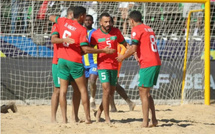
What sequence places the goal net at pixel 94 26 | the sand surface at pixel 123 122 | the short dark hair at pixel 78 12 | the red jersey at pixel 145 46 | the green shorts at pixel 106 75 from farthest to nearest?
1. the goal net at pixel 94 26
2. the green shorts at pixel 106 75
3. the short dark hair at pixel 78 12
4. the red jersey at pixel 145 46
5. the sand surface at pixel 123 122

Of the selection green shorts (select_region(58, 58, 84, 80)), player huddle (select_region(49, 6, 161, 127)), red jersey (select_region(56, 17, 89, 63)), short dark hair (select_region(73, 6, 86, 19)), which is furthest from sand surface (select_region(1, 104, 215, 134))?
short dark hair (select_region(73, 6, 86, 19))

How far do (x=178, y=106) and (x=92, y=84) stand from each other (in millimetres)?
2570

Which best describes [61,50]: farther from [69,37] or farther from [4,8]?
[4,8]

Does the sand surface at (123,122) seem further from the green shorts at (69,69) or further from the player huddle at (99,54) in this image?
the green shorts at (69,69)

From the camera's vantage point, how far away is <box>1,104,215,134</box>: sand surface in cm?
711

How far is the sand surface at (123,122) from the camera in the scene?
7.11 metres

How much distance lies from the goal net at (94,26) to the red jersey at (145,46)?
4309 millimetres

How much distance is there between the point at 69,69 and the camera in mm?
7602

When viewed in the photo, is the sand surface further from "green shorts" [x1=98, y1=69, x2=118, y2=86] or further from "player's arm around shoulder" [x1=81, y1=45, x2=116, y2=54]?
"player's arm around shoulder" [x1=81, y1=45, x2=116, y2=54]

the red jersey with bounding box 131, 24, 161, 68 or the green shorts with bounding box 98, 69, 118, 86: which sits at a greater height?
the red jersey with bounding box 131, 24, 161, 68

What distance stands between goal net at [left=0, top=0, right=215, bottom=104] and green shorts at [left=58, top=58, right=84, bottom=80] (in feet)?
13.6

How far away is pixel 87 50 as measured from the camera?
7523mm

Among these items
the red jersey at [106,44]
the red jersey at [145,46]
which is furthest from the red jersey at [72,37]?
the red jersey at [145,46]

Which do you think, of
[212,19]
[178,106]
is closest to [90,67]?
[178,106]
